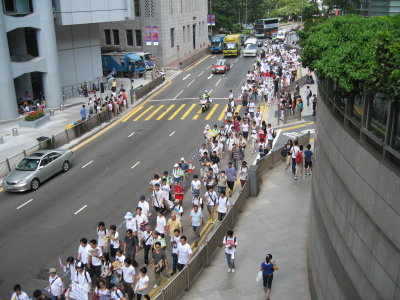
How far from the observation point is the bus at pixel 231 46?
213ft

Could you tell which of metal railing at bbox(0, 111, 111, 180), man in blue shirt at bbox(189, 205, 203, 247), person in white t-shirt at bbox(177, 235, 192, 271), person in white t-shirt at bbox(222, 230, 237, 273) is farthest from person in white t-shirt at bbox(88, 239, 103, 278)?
metal railing at bbox(0, 111, 111, 180)

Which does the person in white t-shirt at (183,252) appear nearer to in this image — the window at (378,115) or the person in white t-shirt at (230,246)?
the person in white t-shirt at (230,246)

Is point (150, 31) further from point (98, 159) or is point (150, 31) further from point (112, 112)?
point (98, 159)

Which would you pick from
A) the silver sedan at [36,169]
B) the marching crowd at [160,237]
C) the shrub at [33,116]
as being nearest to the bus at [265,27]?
the shrub at [33,116]

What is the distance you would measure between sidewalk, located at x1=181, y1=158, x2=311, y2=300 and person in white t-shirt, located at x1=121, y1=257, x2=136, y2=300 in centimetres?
153

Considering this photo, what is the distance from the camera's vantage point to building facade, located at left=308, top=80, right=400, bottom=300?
7.69 metres

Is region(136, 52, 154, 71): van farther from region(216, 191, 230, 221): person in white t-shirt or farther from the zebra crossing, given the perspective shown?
region(216, 191, 230, 221): person in white t-shirt

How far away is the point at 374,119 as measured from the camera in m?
8.80

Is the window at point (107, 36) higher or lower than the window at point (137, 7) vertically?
lower

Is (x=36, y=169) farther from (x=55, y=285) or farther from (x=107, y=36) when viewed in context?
(x=107, y=36)

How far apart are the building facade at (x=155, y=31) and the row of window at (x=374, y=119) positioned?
49606 millimetres

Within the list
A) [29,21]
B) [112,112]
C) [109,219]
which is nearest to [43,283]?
[109,219]

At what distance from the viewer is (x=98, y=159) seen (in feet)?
86.3

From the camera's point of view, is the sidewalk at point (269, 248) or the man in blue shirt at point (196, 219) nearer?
the sidewalk at point (269, 248)
